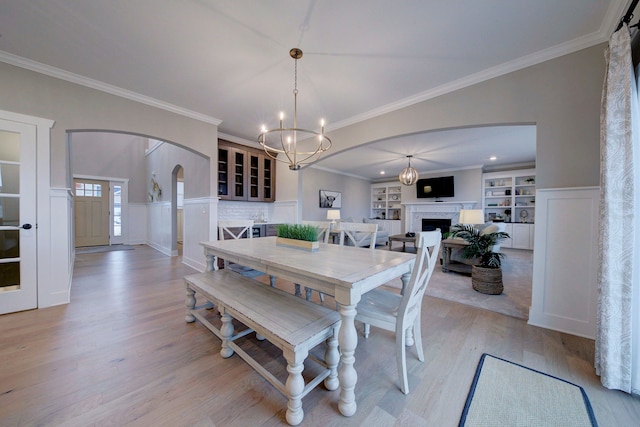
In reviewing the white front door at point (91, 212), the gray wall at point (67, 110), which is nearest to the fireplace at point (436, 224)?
the gray wall at point (67, 110)

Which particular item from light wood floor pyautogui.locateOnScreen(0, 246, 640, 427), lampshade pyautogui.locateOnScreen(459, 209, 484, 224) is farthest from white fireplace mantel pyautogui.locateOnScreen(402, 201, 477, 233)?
light wood floor pyautogui.locateOnScreen(0, 246, 640, 427)

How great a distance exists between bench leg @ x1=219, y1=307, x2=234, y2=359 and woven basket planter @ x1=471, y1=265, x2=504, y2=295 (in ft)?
10.3

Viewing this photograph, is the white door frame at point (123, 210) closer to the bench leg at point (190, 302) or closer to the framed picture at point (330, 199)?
the framed picture at point (330, 199)

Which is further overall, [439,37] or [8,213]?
[8,213]

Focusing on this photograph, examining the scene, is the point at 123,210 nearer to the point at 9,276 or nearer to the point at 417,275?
the point at 9,276

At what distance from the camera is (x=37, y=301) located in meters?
2.43

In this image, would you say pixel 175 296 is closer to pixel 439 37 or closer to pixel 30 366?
pixel 30 366

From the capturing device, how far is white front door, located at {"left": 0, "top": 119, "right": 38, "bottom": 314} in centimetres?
230

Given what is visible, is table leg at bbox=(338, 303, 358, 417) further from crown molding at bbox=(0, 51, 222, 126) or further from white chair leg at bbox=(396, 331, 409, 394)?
crown molding at bbox=(0, 51, 222, 126)

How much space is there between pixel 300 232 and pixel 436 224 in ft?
21.8

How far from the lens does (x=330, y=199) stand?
24.9 feet

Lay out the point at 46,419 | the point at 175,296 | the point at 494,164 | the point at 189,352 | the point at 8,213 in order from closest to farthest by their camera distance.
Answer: the point at 46,419
the point at 189,352
the point at 8,213
the point at 175,296
the point at 494,164

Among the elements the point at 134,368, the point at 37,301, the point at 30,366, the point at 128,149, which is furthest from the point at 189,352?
the point at 128,149

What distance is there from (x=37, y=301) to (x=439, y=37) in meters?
4.74
